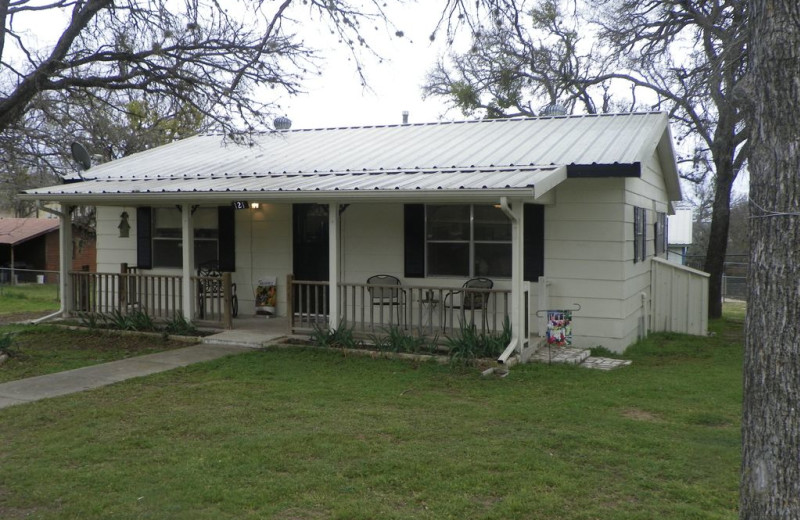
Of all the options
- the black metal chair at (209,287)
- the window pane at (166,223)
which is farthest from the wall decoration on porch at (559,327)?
the window pane at (166,223)

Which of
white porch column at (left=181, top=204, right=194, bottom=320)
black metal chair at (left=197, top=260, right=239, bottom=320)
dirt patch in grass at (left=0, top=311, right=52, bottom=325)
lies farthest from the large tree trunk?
dirt patch in grass at (left=0, top=311, right=52, bottom=325)

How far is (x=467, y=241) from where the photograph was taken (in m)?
10.7

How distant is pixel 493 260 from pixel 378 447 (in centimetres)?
548

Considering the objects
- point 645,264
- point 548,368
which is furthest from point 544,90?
point 548,368

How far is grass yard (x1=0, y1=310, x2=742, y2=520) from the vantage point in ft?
14.7

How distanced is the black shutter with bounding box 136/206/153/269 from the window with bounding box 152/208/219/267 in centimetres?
8

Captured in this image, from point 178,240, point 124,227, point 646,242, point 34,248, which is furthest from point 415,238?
point 34,248

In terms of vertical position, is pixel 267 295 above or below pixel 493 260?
below

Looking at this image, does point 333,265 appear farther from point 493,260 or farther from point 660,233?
point 660,233

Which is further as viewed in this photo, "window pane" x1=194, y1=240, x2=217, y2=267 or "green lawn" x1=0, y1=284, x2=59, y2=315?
"green lawn" x1=0, y1=284, x2=59, y2=315

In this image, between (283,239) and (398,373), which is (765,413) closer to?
(398,373)

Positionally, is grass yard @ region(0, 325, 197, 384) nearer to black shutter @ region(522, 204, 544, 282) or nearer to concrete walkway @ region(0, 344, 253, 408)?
concrete walkway @ region(0, 344, 253, 408)

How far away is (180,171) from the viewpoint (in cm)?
1267

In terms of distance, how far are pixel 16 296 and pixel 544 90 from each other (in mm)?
16427
